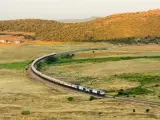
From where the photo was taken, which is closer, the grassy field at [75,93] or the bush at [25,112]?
the bush at [25,112]

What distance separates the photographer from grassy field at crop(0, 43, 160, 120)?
45.4 metres

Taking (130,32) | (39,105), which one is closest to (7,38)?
(130,32)

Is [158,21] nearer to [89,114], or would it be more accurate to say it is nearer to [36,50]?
[36,50]

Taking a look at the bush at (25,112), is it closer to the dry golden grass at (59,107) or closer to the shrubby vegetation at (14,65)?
the dry golden grass at (59,107)

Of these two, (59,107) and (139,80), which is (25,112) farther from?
(139,80)

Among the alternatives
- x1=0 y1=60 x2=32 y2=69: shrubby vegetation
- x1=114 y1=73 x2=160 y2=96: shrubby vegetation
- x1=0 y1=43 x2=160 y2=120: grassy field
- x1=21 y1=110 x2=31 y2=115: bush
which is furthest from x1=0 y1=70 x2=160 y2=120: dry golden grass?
x1=0 y1=60 x2=32 y2=69: shrubby vegetation

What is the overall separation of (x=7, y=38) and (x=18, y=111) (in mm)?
134177

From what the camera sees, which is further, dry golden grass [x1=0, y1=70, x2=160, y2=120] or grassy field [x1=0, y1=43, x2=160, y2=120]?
grassy field [x1=0, y1=43, x2=160, y2=120]

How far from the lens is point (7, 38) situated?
178 m

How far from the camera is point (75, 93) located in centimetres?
6378

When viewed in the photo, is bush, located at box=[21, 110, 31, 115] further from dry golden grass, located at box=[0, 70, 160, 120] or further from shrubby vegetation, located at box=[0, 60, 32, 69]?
shrubby vegetation, located at box=[0, 60, 32, 69]

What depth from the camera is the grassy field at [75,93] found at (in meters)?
45.4

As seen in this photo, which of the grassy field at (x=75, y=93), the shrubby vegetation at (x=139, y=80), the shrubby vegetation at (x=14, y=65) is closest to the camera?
the grassy field at (x=75, y=93)

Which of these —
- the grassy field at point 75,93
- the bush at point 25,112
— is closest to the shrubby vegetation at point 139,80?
the grassy field at point 75,93
